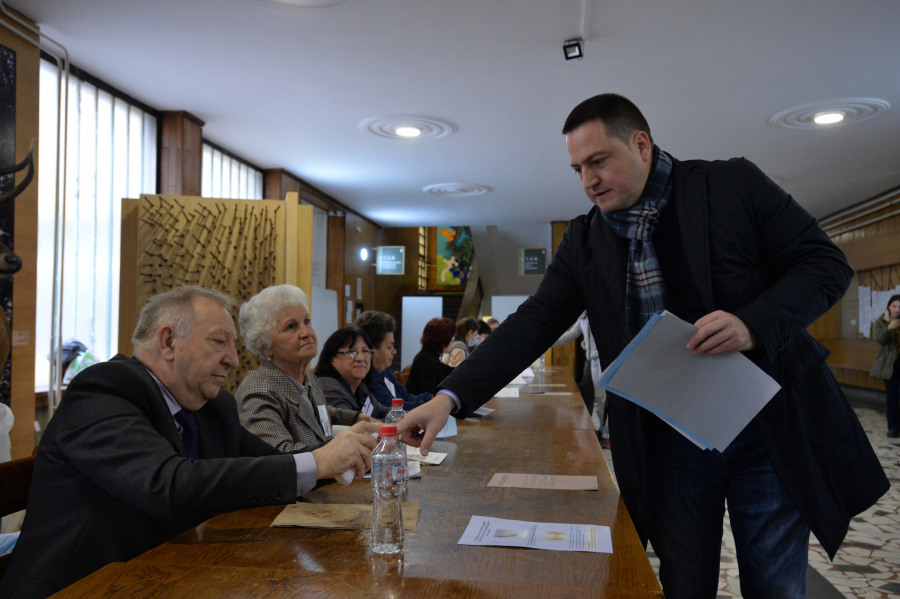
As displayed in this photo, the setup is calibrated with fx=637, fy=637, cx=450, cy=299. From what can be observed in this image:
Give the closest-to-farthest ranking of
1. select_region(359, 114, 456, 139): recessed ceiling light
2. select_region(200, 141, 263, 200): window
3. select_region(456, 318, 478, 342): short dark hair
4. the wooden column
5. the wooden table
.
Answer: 1. the wooden table
2. the wooden column
3. select_region(359, 114, 456, 139): recessed ceiling light
4. select_region(200, 141, 263, 200): window
5. select_region(456, 318, 478, 342): short dark hair

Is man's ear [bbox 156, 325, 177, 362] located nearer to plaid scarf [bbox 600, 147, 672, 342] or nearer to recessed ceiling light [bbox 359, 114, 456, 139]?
plaid scarf [bbox 600, 147, 672, 342]

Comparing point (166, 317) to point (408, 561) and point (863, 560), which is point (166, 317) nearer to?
point (408, 561)

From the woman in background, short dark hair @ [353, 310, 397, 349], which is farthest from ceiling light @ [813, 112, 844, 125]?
short dark hair @ [353, 310, 397, 349]

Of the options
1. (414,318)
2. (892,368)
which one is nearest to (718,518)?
(892,368)

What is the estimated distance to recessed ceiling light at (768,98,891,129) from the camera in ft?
18.0

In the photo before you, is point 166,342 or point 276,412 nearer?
point 166,342

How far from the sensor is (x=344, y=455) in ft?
4.69

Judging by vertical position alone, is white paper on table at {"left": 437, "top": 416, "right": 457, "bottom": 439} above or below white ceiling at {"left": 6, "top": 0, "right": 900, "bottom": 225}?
below

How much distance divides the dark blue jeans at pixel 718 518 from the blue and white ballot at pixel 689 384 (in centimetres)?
15

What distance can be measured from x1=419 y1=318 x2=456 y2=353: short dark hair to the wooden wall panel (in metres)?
2.61

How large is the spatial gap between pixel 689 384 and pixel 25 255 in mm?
4209

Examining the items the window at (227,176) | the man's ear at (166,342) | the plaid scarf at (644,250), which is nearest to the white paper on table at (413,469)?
the man's ear at (166,342)

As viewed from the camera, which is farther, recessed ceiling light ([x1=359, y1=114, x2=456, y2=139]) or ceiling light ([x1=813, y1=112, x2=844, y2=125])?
recessed ceiling light ([x1=359, y1=114, x2=456, y2=139])

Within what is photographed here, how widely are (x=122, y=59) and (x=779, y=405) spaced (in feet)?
16.1
